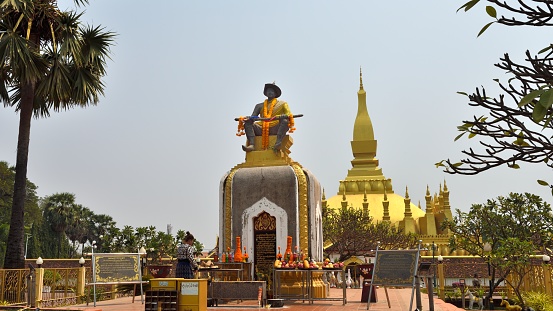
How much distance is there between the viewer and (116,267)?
1273 cm

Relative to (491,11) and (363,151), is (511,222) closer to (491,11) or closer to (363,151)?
(491,11)

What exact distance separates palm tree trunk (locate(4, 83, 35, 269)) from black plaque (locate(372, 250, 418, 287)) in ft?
31.2

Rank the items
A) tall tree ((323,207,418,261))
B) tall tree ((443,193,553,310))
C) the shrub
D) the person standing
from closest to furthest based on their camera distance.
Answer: the person standing
the shrub
tall tree ((443,193,553,310))
tall tree ((323,207,418,261))

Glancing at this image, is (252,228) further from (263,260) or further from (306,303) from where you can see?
(306,303)

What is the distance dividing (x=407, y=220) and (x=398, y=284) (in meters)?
36.3

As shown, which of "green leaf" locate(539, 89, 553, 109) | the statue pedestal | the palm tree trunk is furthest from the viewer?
the statue pedestal

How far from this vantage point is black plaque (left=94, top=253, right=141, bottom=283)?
1247 centimetres

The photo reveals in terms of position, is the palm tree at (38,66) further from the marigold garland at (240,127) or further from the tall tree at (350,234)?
the tall tree at (350,234)

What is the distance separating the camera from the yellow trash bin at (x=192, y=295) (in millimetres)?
8977

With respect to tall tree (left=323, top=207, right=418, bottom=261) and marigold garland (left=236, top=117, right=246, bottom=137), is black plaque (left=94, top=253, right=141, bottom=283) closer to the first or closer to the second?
marigold garland (left=236, top=117, right=246, bottom=137)

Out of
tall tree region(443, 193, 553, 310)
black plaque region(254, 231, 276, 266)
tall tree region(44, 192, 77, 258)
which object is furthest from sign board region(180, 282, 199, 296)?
tall tree region(44, 192, 77, 258)

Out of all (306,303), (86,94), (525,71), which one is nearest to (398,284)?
(306,303)

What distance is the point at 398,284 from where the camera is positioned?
10.5 m

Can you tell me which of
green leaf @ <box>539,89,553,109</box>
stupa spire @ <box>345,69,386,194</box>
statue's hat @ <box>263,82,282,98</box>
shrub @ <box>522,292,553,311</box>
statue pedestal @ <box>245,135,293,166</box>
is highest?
stupa spire @ <box>345,69,386,194</box>
